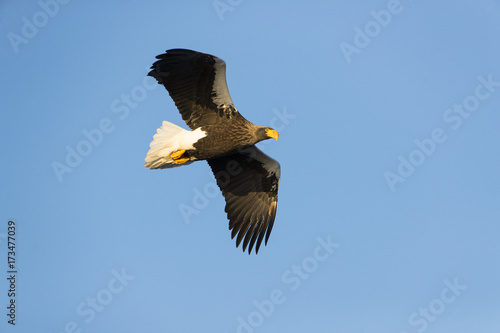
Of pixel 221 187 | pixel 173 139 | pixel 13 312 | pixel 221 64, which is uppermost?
pixel 221 64

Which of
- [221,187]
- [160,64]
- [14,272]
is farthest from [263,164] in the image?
[14,272]

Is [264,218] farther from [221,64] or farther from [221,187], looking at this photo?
[221,64]

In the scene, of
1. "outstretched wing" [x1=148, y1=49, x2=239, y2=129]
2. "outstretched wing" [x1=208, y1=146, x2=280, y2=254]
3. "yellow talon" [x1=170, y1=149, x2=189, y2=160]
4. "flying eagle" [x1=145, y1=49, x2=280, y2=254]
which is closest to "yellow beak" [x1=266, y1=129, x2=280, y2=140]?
"flying eagle" [x1=145, y1=49, x2=280, y2=254]

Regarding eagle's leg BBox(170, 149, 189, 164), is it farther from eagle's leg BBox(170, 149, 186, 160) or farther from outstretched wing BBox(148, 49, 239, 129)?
outstretched wing BBox(148, 49, 239, 129)

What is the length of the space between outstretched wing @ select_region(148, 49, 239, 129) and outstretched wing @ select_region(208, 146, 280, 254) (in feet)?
2.48

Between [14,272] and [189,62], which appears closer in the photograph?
[189,62]

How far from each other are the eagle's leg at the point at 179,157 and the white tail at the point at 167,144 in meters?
0.04

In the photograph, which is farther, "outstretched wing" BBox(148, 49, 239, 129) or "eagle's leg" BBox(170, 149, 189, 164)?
"eagle's leg" BBox(170, 149, 189, 164)

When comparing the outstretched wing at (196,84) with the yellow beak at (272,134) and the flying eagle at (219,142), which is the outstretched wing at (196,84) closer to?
the flying eagle at (219,142)

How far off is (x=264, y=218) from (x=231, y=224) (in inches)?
19.3

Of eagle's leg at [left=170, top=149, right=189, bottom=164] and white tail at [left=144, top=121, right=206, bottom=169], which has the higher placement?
white tail at [left=144, top=121, right=206, bottom=169]

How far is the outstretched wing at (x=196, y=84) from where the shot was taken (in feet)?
28.2

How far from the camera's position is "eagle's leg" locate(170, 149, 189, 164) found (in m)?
8.92

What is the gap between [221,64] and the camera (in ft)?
28.0
